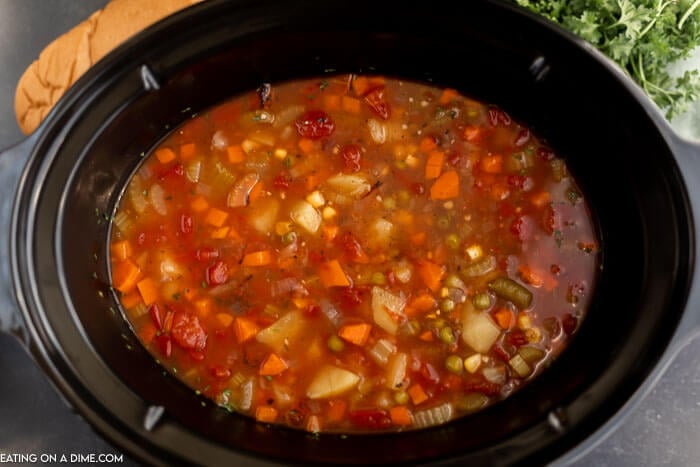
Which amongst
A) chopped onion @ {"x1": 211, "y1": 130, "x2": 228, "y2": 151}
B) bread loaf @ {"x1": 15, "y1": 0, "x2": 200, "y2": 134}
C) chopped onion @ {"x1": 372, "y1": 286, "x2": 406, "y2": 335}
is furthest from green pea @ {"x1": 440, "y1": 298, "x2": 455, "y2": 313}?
bread loaf @ {"x1": 15, "y1": 0, "x2": 200, "y2": 134}

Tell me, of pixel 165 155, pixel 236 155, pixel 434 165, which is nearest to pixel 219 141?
pixel 236 155

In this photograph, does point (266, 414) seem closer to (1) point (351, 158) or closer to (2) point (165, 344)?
(2) point (165, 344)

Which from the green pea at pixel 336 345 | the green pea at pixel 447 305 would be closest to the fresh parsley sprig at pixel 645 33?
the green pea at pixel 447 305

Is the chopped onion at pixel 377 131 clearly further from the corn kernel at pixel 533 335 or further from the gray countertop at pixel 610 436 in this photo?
the gray countertop at pixel 610 436

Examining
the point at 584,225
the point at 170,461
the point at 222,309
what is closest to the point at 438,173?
the point at 584,225

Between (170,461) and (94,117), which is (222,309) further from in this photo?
(94,117)

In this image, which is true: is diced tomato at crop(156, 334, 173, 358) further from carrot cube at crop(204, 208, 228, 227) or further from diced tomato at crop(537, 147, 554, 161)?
diced tomato at crop(537, 147, 554, 161)
